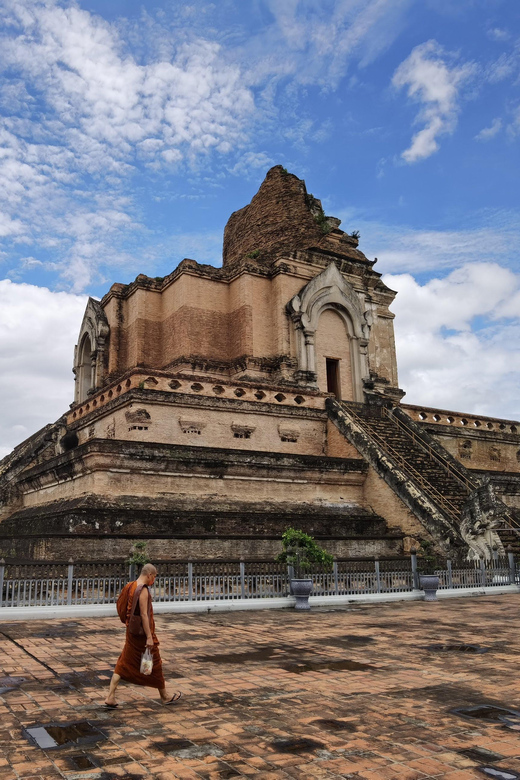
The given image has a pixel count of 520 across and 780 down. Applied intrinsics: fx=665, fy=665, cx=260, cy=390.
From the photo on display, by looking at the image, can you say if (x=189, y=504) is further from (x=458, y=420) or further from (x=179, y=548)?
(x=458, y=420)

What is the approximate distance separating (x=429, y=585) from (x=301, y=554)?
9.58ft

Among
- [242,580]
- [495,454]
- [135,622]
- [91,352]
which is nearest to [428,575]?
[242,580]

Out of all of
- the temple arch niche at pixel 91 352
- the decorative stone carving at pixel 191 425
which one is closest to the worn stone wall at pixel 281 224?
the temple arch niche at pixel 91 352

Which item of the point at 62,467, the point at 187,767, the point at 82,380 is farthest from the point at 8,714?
the point at 82,380

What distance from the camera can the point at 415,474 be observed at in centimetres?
1922

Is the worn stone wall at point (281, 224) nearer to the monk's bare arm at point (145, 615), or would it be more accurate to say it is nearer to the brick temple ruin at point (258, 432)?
the brick temple ruin at point (258, 432)

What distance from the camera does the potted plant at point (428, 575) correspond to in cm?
1377

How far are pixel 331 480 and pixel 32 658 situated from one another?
12.4 m

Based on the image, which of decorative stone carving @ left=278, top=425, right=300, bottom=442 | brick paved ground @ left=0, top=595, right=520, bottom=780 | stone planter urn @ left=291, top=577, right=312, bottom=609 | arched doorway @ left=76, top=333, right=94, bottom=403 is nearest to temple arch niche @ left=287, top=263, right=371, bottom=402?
decorative stone carving @ left=278, top=425, right=300, bottom=442

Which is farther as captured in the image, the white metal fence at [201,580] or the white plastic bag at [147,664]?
the white metal fence at [201,580]

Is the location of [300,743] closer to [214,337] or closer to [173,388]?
[173,388]

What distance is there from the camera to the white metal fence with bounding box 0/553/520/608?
10.9 meters

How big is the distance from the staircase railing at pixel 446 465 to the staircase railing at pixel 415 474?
132 centimetres

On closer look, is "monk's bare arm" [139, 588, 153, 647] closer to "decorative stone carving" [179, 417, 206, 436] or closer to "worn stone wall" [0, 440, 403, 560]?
"worn stone wall" [0, 440, 403, 560]
